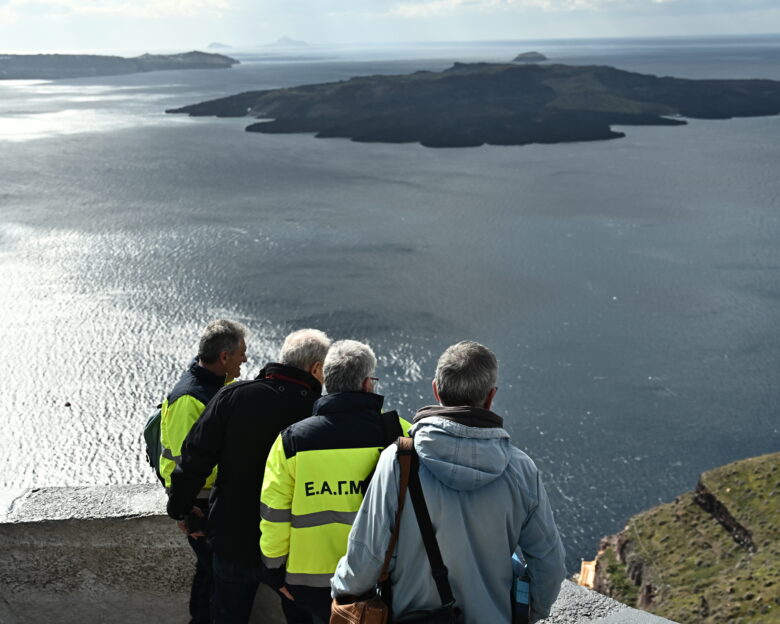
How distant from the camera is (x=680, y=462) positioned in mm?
30781

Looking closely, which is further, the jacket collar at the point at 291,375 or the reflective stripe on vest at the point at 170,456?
the reflective stripe on vest at the point at 170,456

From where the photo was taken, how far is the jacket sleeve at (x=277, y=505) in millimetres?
3178

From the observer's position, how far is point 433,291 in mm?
44375

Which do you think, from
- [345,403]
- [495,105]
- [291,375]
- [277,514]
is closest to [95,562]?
[277,514]

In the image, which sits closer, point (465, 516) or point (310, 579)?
point (465, 516)

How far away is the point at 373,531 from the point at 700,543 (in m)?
28.3

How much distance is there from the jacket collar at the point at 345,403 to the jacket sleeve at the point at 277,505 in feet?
0.69

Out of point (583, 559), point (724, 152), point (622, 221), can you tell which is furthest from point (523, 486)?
point (724, 152)

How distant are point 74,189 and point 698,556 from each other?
188ft

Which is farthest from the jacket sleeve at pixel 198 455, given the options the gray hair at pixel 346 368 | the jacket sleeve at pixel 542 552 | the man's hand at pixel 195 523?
the jacket sleeve at pixel 542 552

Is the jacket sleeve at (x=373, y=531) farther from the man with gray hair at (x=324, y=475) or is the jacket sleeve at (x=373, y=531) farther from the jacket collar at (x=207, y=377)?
the jacket collar at (x=207, y=377)

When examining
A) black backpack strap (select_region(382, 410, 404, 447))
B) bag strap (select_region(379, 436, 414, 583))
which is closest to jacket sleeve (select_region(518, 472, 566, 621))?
bag strap (select_region(379, 436, 414, 583))

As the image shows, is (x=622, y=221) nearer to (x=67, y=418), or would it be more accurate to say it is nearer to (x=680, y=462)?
(x=680, y=462)

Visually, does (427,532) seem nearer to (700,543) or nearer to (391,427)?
(391,427)
